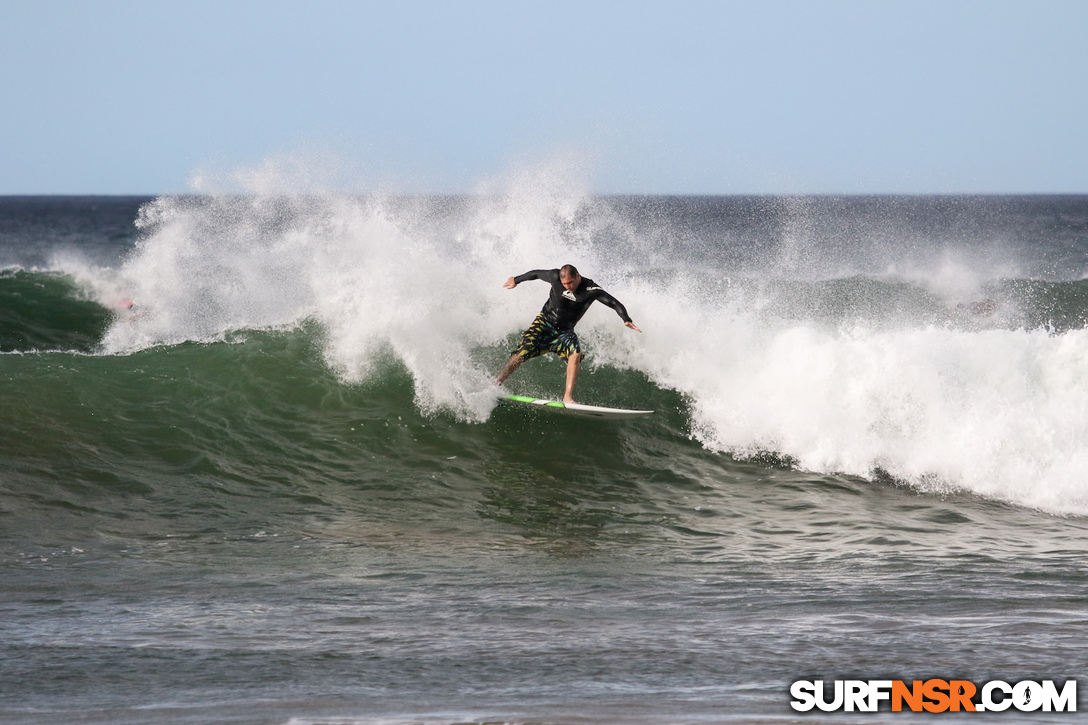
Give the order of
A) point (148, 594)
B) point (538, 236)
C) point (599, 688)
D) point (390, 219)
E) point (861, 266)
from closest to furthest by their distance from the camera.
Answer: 1. point (599, 688)
2. point (148, 594)
3. point (390, 219)
4. point (538, 236)
5. point (861, 266)

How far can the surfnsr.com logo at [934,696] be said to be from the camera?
4.49 m

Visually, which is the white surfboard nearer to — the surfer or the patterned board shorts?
the surfer

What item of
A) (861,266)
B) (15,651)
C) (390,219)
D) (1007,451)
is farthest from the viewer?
(861,266)

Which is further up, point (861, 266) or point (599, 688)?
point (861, 266)

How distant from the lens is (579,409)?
1034cm

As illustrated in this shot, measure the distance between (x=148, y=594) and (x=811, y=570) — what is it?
4.31 meters

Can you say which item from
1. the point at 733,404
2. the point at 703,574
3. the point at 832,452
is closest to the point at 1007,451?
the point at 832,452

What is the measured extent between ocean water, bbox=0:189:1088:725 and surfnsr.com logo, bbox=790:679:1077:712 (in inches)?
4.2

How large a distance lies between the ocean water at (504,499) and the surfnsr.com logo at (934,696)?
107 mm

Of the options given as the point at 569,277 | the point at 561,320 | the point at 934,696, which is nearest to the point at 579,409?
the point at 561,320

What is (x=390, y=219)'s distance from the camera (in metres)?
12.5

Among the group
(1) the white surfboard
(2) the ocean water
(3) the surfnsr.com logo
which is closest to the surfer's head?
(1) the white surfboard

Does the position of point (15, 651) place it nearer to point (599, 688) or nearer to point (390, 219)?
point (599, 688)

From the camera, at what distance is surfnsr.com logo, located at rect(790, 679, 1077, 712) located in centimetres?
449
